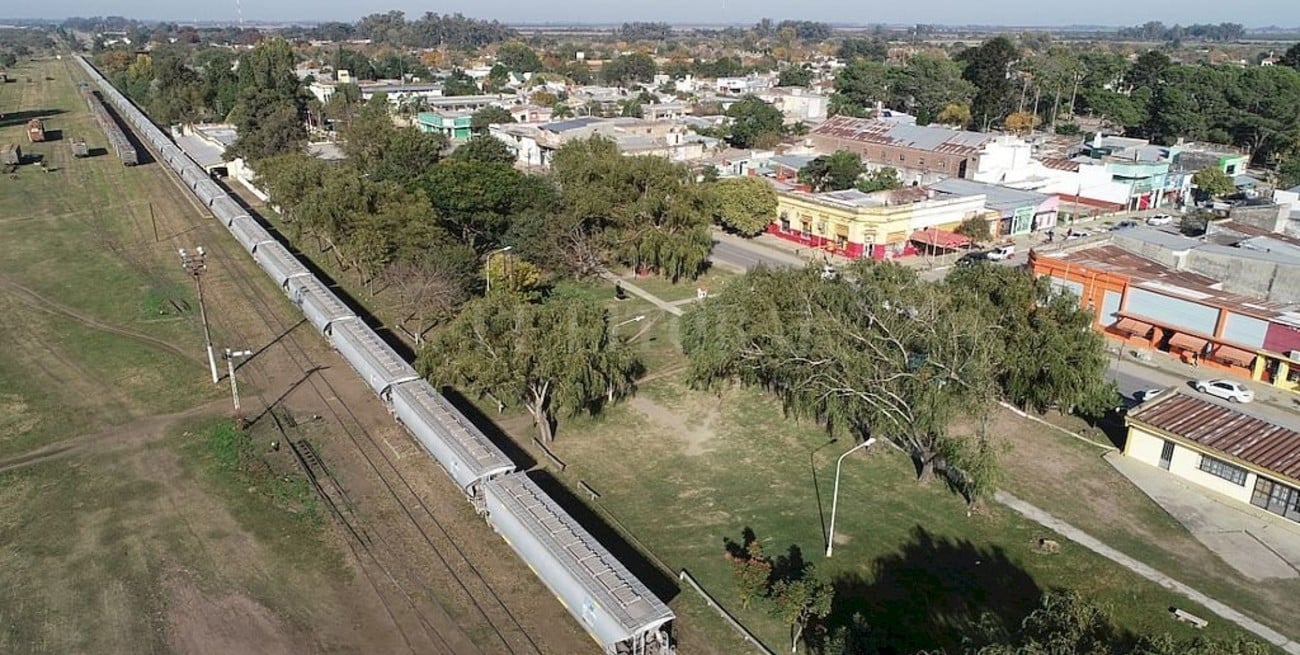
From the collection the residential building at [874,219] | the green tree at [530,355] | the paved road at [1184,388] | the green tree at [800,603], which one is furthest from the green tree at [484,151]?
the green tree at [800,603]

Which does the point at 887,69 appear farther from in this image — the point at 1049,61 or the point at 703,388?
the point at 703,388

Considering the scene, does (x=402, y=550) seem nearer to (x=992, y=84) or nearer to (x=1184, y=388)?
(x=1184, y=388)

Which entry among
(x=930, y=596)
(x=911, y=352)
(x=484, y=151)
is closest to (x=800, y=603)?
(x=930, y=596)

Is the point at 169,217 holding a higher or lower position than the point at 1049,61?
lower

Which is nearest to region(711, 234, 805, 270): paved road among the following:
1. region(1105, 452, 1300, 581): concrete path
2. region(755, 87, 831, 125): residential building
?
region(1105, 452, 1300, 581): concrete path

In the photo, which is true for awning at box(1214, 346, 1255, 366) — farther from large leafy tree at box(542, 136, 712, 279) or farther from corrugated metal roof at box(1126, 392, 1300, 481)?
large leafy tree at box(542, 136, 712, 279)

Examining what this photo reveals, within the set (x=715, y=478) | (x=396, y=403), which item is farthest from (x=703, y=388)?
(x=396, y=403)
